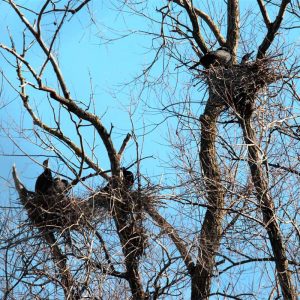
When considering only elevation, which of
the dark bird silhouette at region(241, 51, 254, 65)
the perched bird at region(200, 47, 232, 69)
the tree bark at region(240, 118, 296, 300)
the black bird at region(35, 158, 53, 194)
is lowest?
the tree bark at region(240, 118, 296, 300)

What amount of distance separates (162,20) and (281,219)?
349cm

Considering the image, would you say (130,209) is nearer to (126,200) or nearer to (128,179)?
(126,200)

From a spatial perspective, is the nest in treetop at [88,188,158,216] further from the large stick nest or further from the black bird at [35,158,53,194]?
the black bird at [35,158,53,194]

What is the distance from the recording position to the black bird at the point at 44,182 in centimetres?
1188

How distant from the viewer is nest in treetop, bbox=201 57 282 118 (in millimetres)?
11484

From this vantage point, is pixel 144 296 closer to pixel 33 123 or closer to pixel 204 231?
pixel 204 231

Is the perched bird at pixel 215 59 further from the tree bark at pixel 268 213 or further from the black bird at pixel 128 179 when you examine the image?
the black bird at pixel 128 179

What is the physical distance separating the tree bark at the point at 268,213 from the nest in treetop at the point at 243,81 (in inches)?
9.5

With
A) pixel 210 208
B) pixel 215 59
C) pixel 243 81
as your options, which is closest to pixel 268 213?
pixel 210 208

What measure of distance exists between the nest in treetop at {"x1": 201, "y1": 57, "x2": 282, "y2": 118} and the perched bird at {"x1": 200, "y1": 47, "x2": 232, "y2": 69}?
476 millimetres

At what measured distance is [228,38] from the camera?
14.0 metres

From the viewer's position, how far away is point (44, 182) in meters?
12.2

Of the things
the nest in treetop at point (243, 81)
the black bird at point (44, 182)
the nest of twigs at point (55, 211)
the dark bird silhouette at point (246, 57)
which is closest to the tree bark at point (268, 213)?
the nest in treetop at point (243, 81)

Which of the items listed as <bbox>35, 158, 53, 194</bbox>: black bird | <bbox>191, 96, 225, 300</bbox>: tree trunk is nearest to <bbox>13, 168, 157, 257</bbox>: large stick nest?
<bbox>35, 158, 53, 194</bbox>: black bird
